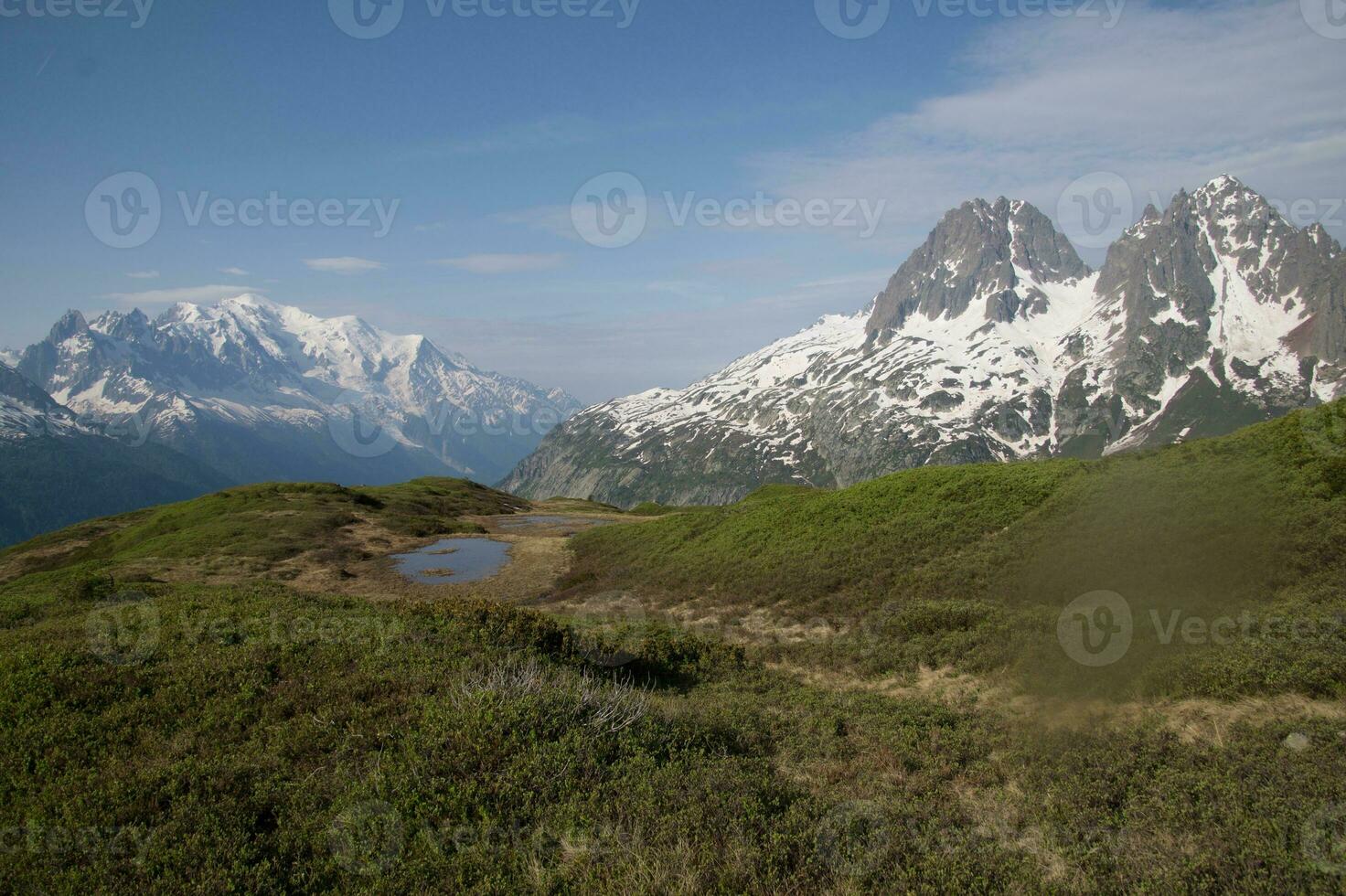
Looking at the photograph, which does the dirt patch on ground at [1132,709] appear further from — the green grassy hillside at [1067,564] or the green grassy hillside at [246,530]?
the green grassy hillside at [246,530]

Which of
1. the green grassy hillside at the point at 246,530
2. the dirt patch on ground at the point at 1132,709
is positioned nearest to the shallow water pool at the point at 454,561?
the green grassy hillside at the point at 246,530

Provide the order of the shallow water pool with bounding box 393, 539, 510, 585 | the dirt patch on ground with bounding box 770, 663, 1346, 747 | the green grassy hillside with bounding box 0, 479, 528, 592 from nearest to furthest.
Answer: the dirt patch on ground with bounding box 770, 663, 1346, 747 < the shallow water pool with bounding box 393, 539, 510, 585 < the green grassy hillside with bounding box 0, 479, 528, 592

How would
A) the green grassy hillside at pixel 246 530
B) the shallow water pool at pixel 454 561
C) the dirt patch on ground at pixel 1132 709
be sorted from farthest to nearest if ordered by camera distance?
the green grassy hillside at pixel 246 530 < the shallow water pool at pixel 454 561 < the dirt patch on ground at pixel 1132 709

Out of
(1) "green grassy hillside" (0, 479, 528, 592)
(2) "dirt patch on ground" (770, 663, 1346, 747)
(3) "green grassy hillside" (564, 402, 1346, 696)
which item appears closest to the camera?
(2) "dirt patch on ground" (770, 663, 1346, 747)

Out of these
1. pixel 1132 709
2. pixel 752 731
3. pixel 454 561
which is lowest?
pixel 454 561

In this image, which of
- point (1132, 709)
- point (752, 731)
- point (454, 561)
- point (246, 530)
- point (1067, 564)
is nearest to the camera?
point (752, 731)

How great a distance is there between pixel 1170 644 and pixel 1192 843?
8.50 metres

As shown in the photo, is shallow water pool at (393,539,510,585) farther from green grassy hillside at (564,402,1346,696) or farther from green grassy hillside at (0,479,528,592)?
green grassy hillside at (564,402,1346,696)

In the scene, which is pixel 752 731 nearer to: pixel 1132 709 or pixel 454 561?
pixel 1132 709

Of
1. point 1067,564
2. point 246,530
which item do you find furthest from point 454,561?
point 1067,564

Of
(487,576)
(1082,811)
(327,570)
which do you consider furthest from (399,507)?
(1082,811)

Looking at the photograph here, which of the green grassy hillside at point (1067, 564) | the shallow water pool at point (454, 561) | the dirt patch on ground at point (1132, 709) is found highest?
the green grassy hillside at point (1067, 564)

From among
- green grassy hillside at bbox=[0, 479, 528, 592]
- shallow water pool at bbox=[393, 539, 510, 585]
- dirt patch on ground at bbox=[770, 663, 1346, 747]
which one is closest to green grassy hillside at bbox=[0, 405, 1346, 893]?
dirt patch on ground at bbox=[770, 663, 1346, 747]

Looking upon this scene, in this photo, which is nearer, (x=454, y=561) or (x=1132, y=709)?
(x=1132, y=709)
